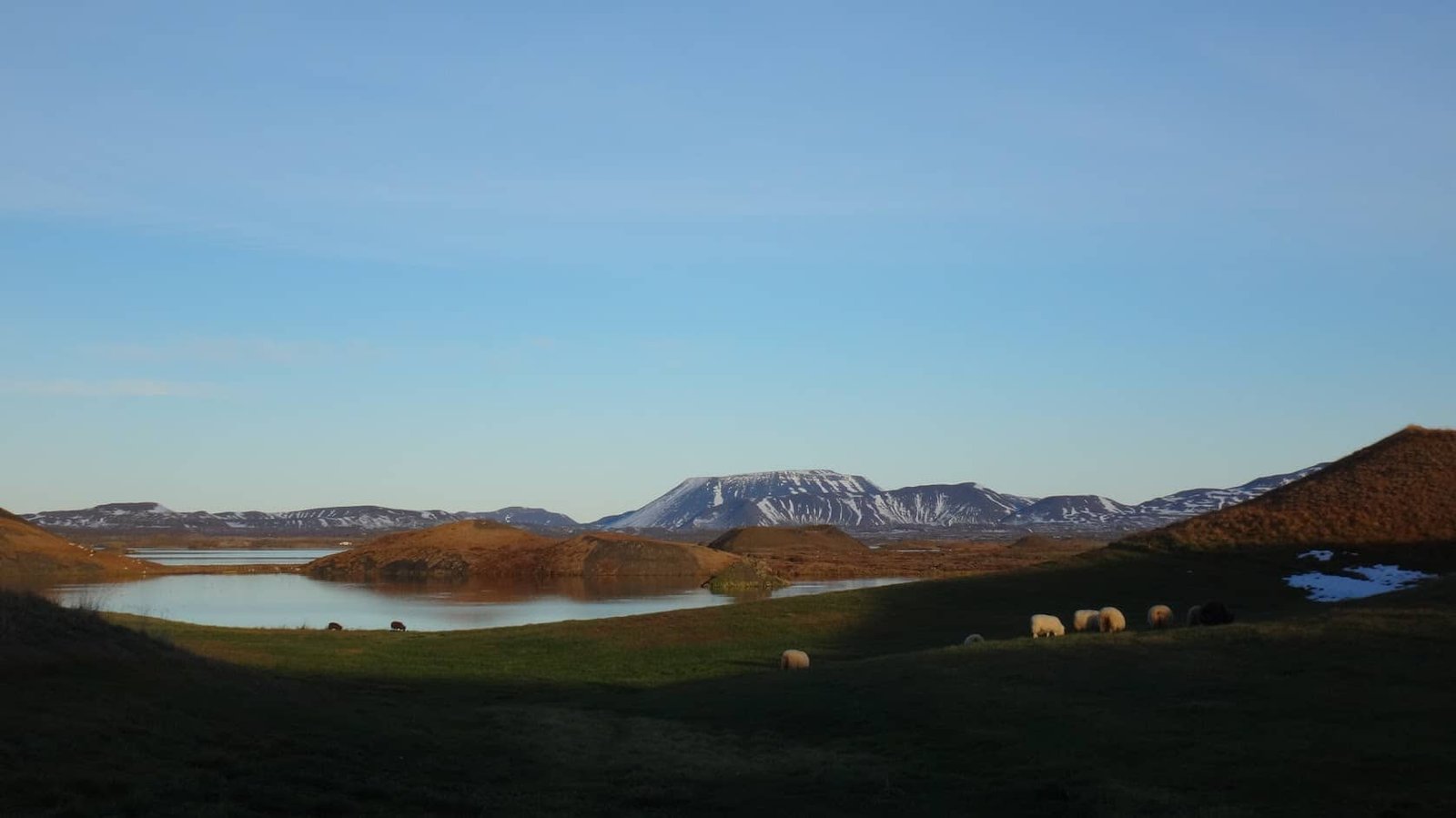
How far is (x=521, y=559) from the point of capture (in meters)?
113

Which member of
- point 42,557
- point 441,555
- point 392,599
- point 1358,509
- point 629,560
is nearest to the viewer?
point 1358,509

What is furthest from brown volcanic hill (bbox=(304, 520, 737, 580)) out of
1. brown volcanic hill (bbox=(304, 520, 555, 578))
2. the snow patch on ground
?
the snow patch on ground

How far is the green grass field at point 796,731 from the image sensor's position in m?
15.4

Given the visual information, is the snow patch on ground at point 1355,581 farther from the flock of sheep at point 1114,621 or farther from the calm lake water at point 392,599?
the calm lake water at point 392,599

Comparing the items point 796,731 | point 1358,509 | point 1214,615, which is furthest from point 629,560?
point 796,731

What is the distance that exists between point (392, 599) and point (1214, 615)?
57.6m

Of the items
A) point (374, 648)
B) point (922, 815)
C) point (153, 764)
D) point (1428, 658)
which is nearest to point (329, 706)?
point (153, 764)

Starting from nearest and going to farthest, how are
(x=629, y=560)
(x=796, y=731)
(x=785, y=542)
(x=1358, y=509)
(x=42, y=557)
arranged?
(x=796, y=731)
(x=1358, y=509)
(x=42, y=557)
(x=629, y=560)
(x=785, y=542)

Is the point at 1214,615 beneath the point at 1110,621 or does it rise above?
above

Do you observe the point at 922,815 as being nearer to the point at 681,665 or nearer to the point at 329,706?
the point at 329,706

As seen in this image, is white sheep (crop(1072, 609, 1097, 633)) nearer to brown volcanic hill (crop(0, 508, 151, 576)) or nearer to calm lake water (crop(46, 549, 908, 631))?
calm lake water (crop(46, 549, 908, 631))

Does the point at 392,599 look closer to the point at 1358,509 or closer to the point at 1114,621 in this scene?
the point at 1114,621

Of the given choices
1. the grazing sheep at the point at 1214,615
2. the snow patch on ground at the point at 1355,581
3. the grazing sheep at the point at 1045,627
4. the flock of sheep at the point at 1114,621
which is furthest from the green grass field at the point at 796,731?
the snow patch on ground at the point at 1355,581

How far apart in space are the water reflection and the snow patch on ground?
3009 centimetres
